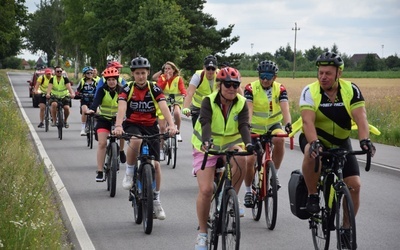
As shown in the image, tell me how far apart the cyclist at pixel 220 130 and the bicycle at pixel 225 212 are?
0.09 m

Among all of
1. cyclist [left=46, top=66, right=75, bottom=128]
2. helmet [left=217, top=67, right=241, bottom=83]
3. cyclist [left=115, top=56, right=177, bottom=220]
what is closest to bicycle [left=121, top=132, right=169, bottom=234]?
cyclist [left=115, top=56, right=177, bottom=220]

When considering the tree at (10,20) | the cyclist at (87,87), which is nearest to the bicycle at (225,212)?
the cyclist at (87,87)

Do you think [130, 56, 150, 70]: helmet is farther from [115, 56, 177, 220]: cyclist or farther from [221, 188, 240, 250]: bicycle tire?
[221, 188, 240, 250]: bicycle tire

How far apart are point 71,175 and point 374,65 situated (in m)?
126

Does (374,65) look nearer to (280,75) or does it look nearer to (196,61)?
(280,75)

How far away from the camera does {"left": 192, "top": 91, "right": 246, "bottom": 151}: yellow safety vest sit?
25.0ft

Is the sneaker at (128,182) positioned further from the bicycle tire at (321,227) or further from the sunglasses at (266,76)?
the bicycle tire at (321,227)

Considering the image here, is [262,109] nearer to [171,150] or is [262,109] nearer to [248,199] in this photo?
[248,199]

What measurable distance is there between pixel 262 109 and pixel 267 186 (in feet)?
3.77

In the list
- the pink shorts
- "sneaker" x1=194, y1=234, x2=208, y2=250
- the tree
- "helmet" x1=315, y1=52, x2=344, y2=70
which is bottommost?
"sneaker" x1=194, y1=234, x2=208, y2=250

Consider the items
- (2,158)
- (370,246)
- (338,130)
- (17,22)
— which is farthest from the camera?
(17,22)

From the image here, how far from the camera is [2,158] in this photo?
11.4 m

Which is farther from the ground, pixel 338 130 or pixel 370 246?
pixel 338 130

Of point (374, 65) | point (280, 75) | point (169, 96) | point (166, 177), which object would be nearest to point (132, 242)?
point (166, 177)
